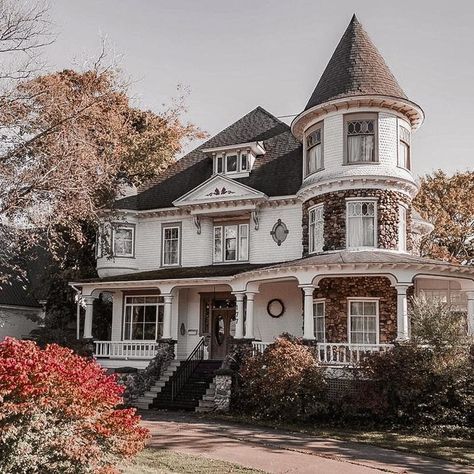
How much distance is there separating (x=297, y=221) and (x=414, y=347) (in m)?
8.30

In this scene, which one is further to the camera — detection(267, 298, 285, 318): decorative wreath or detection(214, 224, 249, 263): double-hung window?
detection(214, 224, 249, 263): double-hung window

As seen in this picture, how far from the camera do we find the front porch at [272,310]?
19406mm

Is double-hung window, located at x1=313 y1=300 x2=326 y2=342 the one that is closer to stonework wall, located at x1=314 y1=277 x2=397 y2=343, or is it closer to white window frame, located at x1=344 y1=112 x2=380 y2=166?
stonework wall, located at x1=314 y1=277 x2=397 y2=343

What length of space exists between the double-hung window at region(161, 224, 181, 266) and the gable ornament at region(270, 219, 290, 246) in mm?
4515

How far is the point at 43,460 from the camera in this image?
8.31 m

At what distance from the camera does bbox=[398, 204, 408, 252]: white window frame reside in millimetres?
21689

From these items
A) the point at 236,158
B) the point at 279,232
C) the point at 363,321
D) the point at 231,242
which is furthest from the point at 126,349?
the point at 363,321

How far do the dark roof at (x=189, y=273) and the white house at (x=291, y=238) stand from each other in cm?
11

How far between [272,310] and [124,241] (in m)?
7.68

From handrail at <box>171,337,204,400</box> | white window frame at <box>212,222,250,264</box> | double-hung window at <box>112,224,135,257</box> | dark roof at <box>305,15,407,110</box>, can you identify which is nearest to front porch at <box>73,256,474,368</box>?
handrail at <box>171,337,204,400</box>

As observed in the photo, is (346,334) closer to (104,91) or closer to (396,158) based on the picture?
(396,158)

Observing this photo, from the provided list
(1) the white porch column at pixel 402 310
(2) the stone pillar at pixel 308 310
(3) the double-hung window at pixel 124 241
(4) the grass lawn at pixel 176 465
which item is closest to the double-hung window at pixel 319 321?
(2) the stone pillar at pixel 308 310

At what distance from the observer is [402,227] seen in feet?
72.0

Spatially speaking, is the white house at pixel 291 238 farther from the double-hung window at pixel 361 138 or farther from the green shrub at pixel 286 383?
the green shrub at pixel 286 383
